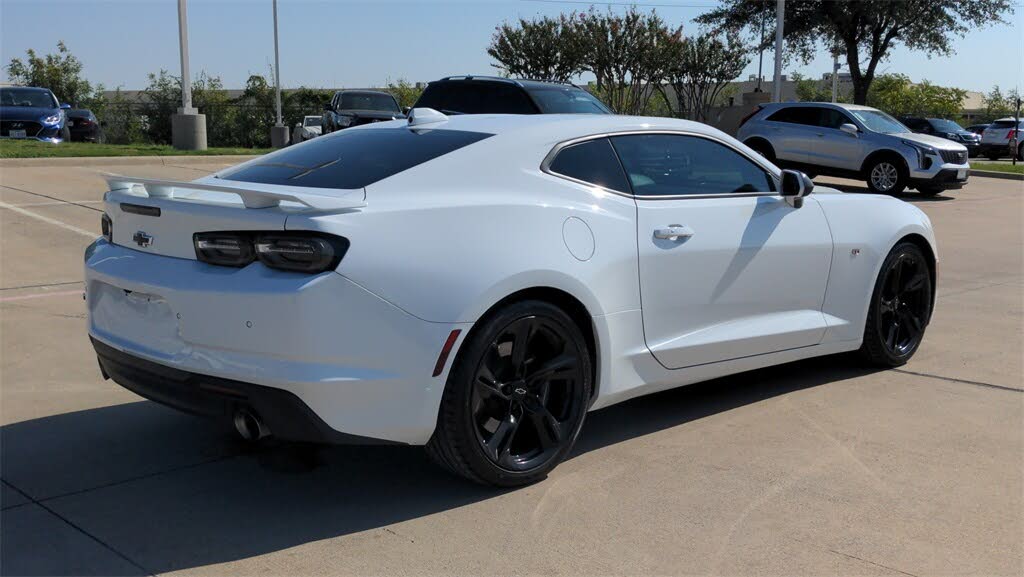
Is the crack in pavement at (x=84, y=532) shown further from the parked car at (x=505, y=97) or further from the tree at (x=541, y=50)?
the tree at (x=541, y=50)

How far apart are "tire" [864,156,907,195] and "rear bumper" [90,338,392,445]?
15784mm

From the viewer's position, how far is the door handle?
4566 mm

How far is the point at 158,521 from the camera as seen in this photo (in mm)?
3740

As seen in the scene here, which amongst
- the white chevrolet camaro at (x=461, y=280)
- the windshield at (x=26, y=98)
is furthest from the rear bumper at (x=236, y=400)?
the windshield at (x=26, y=98)

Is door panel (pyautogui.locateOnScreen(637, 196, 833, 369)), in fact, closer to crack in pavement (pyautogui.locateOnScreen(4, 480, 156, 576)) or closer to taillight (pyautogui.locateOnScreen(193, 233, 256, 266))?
taillight (pyautogui.locateOnScreen(193, 233, 256, 266))

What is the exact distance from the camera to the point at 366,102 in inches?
879

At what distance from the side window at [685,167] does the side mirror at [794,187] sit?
0.08m

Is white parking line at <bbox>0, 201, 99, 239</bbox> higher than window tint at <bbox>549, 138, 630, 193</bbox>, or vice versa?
window tint at <bbox>549, 138, 630, 193</bbox>

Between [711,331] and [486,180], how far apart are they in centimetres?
139

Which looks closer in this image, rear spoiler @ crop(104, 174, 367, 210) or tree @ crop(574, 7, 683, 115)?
rear spoiler @ crop(104, 174, 367, 210)

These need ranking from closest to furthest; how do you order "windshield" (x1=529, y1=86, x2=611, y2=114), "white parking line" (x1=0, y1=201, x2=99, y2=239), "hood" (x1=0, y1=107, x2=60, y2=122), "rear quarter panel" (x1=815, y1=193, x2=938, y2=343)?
1. "rear quarter panel" (x1=815, y1=193, x2=938, y2=343)
2. "white parking line" (x1=0, y1=201, x2=99, y2=239)
3. "windshield" (x1=529, y1=86, x2=611, y2=114)
4. "hood" (x1=0, y1=107, x2=60, y2=122)

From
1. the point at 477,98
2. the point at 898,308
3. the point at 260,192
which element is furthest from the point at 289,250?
the point at 477,98

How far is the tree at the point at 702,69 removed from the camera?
35562 millimetres

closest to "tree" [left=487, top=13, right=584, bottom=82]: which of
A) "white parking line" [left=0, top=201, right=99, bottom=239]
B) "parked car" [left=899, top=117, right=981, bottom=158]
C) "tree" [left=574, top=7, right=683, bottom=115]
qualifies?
"tree" [left=574, top=7, right=683, bottom=115]
